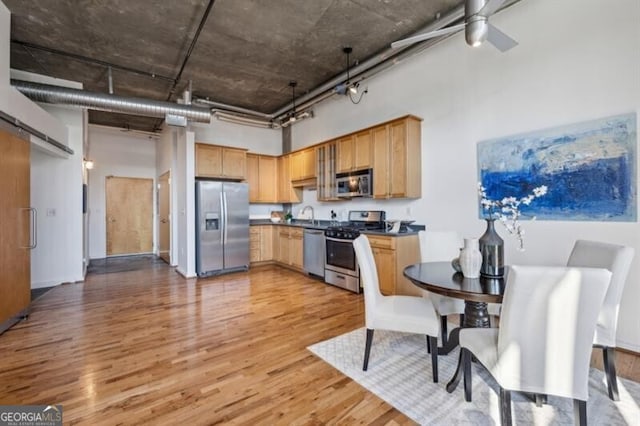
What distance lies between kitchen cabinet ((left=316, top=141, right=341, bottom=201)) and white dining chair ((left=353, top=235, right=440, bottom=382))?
2969 millimetres

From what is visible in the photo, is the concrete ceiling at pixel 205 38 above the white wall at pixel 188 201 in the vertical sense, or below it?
above

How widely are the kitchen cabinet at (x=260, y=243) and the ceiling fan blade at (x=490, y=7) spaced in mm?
5294

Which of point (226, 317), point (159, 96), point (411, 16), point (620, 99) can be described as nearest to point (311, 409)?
point (226, 317)

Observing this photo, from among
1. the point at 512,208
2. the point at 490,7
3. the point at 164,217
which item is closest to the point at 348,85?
the point at 490,7

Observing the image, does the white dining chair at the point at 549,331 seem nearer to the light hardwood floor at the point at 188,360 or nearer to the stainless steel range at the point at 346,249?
the light hardwood floor at the point at 188,360

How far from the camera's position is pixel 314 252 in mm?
5297

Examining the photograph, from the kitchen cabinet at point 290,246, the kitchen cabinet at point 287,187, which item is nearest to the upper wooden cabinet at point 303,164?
the kitchen cabinet at point 287,187

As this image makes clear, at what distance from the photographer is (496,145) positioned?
3.40 meters

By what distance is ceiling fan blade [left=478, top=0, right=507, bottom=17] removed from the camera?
2.06 m

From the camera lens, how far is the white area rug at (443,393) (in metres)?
1.79

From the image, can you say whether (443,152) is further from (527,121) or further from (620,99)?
(620,99)

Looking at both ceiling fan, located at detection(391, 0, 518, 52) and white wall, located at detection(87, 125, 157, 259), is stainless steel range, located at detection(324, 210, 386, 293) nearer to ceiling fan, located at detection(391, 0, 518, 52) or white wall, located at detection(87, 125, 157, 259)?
ceiling fan, located at detection(391, 0, 518, 52)

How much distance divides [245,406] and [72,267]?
4.94 m

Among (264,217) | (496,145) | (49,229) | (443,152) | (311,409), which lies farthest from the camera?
(264,217)
